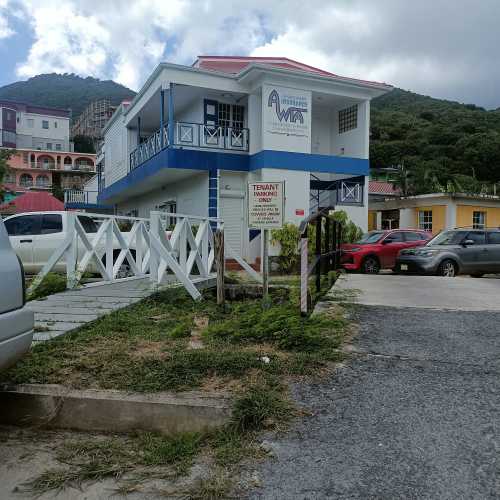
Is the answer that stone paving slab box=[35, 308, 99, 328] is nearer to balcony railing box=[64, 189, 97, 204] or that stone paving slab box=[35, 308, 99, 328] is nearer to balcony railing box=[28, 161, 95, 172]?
balcony railing box=[64, 189, 97, 204]

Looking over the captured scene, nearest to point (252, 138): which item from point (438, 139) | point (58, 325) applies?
point (58, 325)

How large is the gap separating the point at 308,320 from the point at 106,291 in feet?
12.9

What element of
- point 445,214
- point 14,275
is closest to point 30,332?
point 14,275

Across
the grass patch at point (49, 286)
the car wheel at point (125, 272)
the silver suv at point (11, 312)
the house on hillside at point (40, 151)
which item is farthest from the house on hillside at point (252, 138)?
the house on hillside at point (40, 151)

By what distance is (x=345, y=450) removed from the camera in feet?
9.06

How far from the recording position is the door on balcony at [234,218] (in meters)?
17.3

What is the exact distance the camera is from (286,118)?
16.5 metres

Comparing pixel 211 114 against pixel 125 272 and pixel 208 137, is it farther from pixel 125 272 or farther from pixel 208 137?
pixel 125 272

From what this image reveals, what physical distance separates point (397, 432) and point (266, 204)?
4.43 m

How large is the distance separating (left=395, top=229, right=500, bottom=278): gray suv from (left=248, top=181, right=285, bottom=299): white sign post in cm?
718

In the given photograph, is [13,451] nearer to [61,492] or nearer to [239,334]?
[61,492]

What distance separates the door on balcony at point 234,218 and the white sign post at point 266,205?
10302 millimetres

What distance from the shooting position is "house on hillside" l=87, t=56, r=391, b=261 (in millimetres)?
16281

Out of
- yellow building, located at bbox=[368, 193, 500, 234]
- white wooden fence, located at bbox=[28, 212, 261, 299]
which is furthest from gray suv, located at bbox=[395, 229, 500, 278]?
yellow building, located at bbox=[368, 193, 500, 234]
